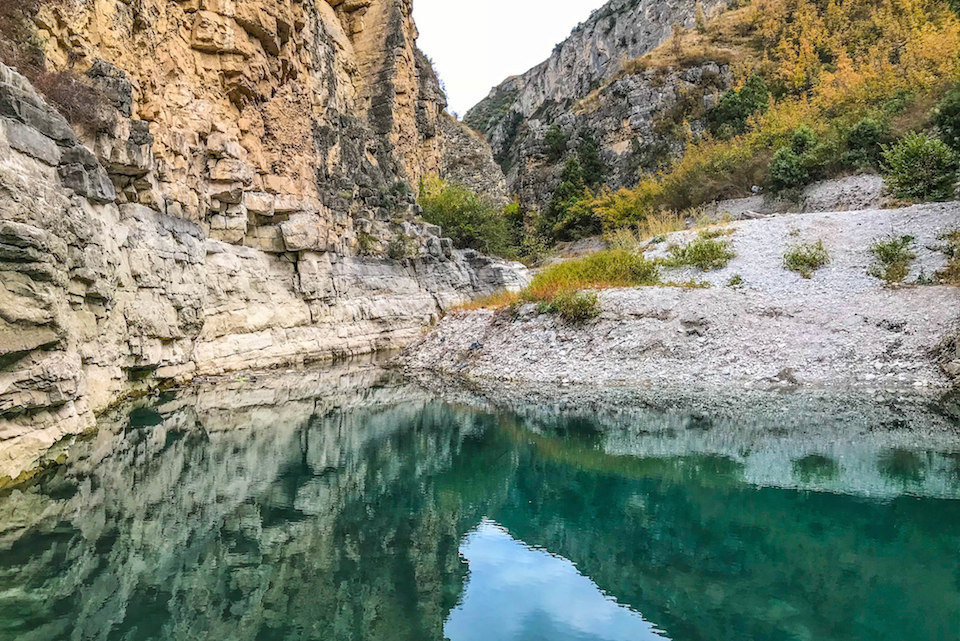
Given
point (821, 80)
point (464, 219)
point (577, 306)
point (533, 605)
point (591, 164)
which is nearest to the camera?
point (533, 605)

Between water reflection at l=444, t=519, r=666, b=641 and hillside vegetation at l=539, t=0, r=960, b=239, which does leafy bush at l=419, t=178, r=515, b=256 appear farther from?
water reflection at l=444, t=519, r=666, b=641

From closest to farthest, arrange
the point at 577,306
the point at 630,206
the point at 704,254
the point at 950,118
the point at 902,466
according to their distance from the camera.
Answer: the point at 902,466 < the point at 577,306 < the point at 704,254 < the point at 950,118 < the point at 630,206

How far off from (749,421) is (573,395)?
418 cm

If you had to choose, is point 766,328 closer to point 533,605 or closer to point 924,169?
point 924,169

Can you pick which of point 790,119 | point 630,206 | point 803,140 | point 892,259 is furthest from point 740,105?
point 892,259

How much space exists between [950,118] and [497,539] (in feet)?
69.5

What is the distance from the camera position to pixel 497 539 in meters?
5.87

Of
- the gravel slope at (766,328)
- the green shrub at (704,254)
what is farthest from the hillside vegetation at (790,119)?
the green shrub at (704,254)

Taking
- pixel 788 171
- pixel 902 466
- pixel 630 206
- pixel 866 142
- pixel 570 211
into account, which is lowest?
pixel 902 466

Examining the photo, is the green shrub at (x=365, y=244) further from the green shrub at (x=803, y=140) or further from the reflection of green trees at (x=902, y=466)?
the reflection of green trees at (x=902, y=466)

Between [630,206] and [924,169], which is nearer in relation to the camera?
[924,169]

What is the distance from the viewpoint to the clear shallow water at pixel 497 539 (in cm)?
400

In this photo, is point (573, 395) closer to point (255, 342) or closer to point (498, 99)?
point (255, 342)

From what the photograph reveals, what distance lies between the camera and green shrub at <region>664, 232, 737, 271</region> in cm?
1731
